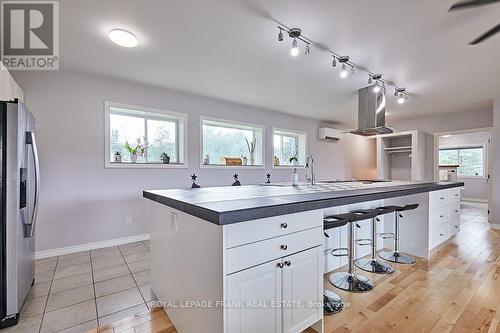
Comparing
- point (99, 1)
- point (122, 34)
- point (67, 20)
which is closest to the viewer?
point (99, 1)

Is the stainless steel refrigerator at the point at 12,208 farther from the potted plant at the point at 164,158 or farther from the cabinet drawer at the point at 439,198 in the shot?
the cabinet drawer at the point at 439,198

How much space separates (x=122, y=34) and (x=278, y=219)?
7.64ft

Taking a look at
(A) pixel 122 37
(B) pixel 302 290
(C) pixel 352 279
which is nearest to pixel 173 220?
(B) pixel 302 290

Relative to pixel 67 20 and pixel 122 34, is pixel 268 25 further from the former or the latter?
pixel 67 20

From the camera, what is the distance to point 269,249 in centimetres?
126

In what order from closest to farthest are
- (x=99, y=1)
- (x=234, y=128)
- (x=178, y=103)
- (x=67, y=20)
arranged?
(x=99, y=1), (x=67, y=20), (x=178, y=103), (x=234, y=128)

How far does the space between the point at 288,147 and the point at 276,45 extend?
12.0 ft

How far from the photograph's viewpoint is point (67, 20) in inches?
82.0

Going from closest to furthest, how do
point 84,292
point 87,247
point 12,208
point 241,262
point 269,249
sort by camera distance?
point 241,262, point 269,249, point 12,208, point 84,292, point 87,247

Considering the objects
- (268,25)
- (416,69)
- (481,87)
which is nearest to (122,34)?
(268,25)

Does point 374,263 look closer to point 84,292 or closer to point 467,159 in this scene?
point 84,292

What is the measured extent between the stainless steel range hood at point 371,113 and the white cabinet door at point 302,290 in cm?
281

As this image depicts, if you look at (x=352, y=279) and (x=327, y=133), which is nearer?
(x=352, y=279)

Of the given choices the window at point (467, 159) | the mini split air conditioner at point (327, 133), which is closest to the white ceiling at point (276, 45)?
the mini split air conditioner at point (327, 133)
